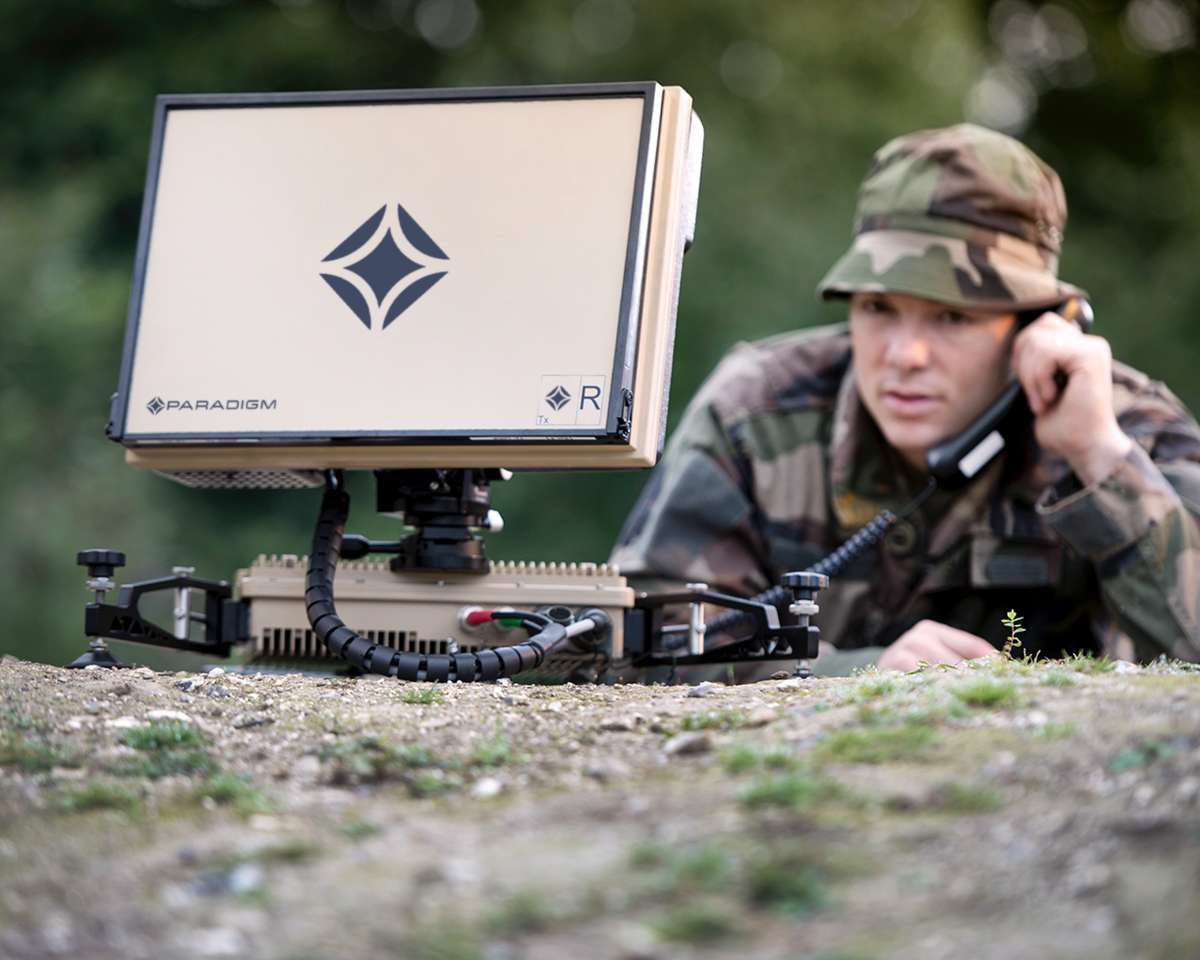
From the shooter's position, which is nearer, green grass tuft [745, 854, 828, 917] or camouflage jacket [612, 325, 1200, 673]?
green grass tuft [745, 854, 828, 917]

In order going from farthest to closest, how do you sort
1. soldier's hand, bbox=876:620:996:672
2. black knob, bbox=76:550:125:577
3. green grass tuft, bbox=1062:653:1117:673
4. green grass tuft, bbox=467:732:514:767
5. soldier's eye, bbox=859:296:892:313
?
soldier's eye, bbox=859:296:892:313
soldier's hand, bbox=876:620:996:672
black knob, bbox=76:550:125:577
green grass tuft, bbox=1062:653:1117:673
green grass tuft, bbox=467:732:514:767

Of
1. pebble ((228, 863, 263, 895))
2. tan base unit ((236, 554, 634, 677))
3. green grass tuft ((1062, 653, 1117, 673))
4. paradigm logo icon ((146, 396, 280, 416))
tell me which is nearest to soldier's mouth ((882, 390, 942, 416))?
tan base unit ((236, 554, 634, 677))

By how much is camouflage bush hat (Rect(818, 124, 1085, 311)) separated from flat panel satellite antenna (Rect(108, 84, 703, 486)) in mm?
1579

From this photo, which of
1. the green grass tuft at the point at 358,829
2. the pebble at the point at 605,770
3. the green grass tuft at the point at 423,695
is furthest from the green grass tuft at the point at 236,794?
the green grass tuft at the point at 423,695

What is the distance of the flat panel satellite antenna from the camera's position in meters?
2.94

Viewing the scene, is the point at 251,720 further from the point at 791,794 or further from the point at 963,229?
the point at 963,229

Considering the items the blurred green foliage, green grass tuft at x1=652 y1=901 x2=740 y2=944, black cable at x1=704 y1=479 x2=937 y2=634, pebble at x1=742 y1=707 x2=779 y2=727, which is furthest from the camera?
the blurred green foliage

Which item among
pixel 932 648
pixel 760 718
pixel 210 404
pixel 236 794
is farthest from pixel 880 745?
pixel 932 648

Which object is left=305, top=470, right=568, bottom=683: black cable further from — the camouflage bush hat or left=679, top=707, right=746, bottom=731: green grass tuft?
the camouflage bush hat

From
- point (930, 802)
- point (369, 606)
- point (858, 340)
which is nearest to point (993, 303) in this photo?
point (858, 340)

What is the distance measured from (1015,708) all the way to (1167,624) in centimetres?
208

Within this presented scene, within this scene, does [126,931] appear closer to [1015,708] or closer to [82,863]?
[82,863]

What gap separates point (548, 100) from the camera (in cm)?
309

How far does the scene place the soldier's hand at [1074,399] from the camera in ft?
13.8
